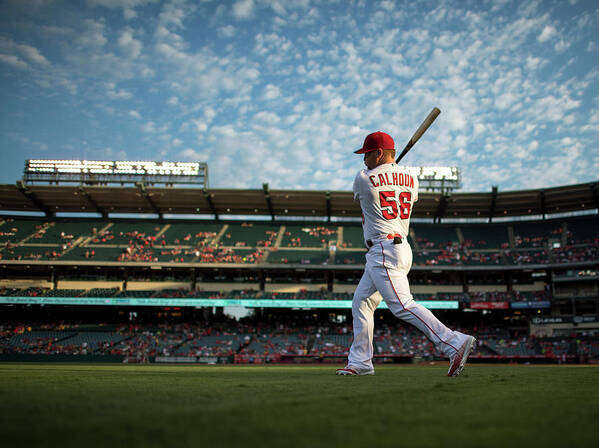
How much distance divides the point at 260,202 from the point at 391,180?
106 ft

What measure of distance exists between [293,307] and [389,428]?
2953 cm

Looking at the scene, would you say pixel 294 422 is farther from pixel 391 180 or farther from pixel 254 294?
pixel 254 294

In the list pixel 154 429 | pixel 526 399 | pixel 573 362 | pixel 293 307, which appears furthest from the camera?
pixel 293 307

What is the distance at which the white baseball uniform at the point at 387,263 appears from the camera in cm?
413

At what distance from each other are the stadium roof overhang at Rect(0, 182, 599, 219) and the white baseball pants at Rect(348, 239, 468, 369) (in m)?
29.6

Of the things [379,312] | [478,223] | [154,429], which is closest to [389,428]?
[154,429]

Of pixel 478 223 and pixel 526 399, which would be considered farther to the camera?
pixel 478 223

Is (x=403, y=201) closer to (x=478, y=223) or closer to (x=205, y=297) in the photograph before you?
(x=205, y=297)

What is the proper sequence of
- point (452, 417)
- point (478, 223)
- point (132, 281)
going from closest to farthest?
point (452, 417) → point (132, 281) → point (478, 223)

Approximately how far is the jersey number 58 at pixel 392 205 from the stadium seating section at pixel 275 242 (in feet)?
93.8

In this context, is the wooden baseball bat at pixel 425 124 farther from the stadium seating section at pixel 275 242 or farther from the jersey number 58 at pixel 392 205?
the stadium seating section at pixel 275 242

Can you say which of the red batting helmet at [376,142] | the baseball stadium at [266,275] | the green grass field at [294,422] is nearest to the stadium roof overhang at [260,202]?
the baseball stadium at [266,275]

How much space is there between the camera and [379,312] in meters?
31.7

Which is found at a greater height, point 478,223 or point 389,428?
point 478,223
